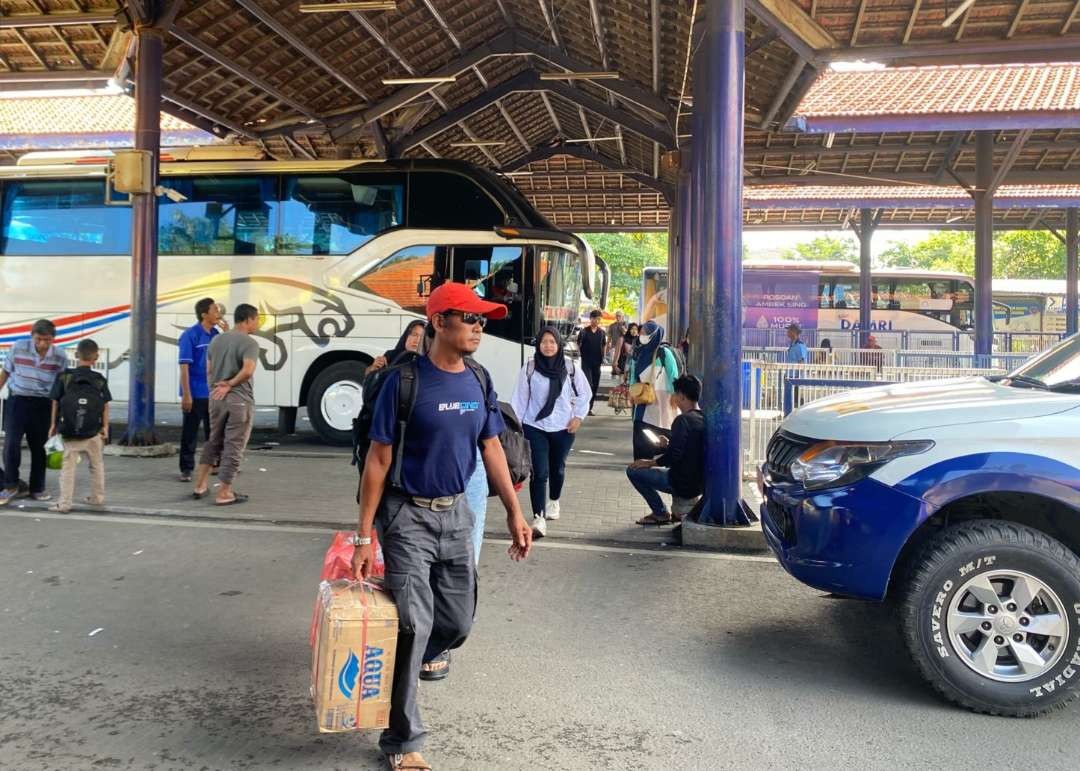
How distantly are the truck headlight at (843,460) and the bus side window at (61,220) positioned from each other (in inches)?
445

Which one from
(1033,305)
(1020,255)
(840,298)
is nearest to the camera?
(840,298)

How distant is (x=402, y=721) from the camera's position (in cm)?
331

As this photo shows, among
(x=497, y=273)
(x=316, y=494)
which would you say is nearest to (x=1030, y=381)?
(x=316, y=494)

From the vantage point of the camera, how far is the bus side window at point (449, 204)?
474 inches

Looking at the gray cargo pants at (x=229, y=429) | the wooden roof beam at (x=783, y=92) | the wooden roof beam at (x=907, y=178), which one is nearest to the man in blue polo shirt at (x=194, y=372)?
the gray cargo pants at (x=229, y=429)

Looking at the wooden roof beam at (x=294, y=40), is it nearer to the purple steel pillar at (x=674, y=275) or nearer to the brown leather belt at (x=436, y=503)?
the purple steel pillar at (x=674, y=275)

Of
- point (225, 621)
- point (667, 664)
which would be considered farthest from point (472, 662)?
point (225, 621)

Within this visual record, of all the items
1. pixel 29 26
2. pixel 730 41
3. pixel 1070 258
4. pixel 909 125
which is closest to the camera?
pixel 730 41

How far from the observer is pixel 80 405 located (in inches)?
300

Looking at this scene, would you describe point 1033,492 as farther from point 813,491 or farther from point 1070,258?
point 1070,258

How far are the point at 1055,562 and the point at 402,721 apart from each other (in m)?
2.78

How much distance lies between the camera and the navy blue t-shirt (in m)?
3.37

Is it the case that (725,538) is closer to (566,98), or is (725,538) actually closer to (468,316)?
(468,316)

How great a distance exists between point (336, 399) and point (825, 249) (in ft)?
193
